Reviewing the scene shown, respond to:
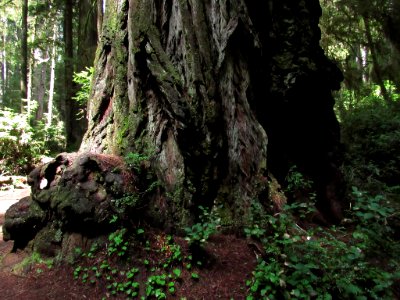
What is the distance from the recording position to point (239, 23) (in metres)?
4.86

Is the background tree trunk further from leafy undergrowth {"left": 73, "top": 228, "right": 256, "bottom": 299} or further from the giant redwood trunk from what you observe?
leafy undergrowth {"left": 73, "top": 228, "right": 256, "bottom": 299}

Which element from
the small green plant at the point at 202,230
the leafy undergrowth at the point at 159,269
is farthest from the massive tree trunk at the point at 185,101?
the leafy undergrowth at the point at 159,269

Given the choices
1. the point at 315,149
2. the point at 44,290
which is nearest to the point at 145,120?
the point at 44,290

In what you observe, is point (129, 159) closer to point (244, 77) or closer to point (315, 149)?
point (244, 77)

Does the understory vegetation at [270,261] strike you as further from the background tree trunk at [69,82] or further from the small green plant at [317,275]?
the background tree trunk at [69,82]

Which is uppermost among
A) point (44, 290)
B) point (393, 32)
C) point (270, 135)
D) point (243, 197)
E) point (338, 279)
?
point (393, 32)

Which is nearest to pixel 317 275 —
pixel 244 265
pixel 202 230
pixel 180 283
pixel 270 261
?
pixel 270 261

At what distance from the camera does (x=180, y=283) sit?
3.48 m

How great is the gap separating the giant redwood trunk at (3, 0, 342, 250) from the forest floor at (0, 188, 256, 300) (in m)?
0.33

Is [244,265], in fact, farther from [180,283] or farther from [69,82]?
[69,82]

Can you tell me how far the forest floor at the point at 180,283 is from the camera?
341cm

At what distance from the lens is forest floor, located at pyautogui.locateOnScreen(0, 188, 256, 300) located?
11.2 feet

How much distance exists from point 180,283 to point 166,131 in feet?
6.68

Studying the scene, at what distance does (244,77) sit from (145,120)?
1.76m
